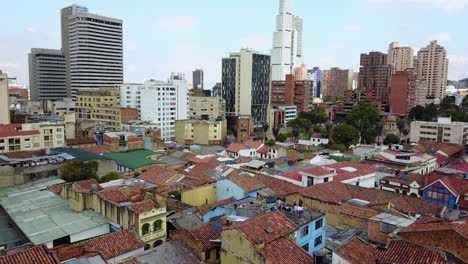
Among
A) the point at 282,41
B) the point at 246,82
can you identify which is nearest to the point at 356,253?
the point at 246,82

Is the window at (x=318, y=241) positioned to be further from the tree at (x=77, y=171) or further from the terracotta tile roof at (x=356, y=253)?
the tree at (x=77, y=171)

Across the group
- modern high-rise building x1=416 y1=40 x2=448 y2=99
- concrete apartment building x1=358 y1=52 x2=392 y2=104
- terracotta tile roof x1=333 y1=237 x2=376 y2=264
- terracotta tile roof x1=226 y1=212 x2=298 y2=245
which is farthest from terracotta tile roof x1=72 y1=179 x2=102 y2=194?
modern high-rise building x1=416 y1=40 x2=448 y2=99

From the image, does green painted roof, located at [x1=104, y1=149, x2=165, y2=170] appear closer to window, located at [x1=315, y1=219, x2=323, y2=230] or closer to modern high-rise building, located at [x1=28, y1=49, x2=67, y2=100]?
window, located at [x1=315, y1=219, x2=323, y2=230]

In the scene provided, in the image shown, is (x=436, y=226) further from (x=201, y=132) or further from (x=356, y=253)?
(x=201, y=132)

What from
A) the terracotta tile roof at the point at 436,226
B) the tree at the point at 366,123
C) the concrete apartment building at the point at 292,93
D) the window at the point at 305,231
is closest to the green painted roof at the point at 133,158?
the window at the point at 305,231

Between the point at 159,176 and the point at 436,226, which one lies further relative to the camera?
the point at 159,176
